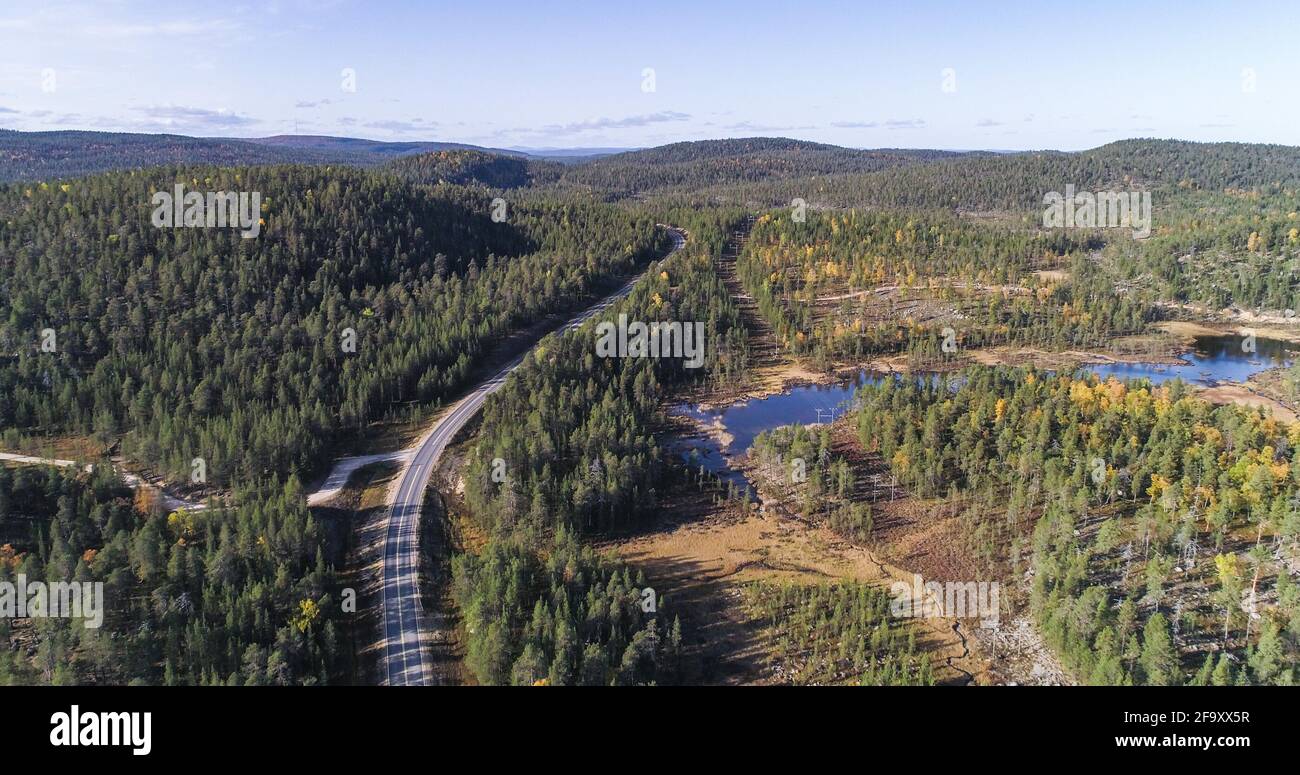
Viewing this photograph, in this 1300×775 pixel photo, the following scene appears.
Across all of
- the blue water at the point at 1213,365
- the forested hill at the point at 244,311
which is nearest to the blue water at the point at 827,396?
the blue water at the point at 1213,365

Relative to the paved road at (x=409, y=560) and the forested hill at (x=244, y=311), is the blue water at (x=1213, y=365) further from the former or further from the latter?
the forested hill at (x=244, y=311)

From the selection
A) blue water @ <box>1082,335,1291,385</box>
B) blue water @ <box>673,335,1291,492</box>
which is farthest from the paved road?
blue water @ <box>1082,335,1291,385</box>

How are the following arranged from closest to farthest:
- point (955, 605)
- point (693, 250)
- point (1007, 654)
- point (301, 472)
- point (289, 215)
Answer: point (1007, 654) → point (955, 605) → point (301, 472) → point (289, 215) → point (693, 250)

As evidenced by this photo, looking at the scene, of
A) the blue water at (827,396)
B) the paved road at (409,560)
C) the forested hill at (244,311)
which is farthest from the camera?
the blue water at (827,396)

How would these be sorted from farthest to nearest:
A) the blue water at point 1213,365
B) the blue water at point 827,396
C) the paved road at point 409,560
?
the blue water at point 1213,365 < the blue water at point 827,396 < the paved road at point 409,560
